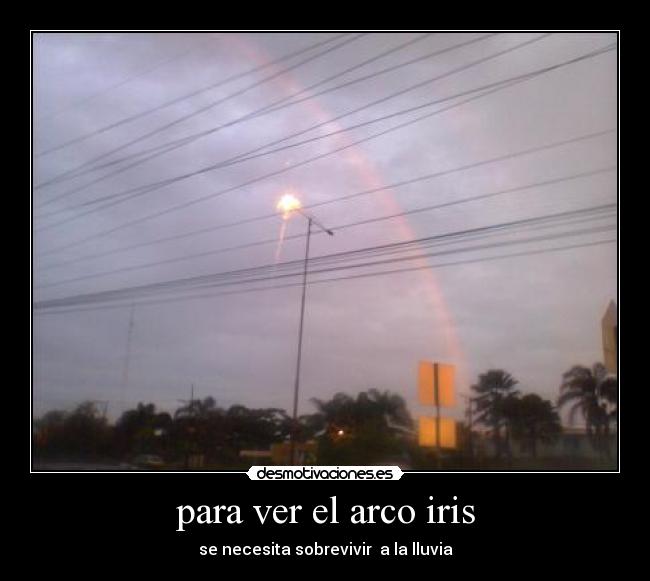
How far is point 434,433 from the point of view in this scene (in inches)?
209

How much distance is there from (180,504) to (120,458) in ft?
3.00

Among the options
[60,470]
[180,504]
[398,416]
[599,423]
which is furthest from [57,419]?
[599,423]

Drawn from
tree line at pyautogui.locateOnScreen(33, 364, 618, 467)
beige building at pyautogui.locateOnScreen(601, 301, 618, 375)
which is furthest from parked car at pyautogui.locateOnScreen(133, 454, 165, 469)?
beige building at pyautogui.locateOnScreen(601, 301, 618, 375)

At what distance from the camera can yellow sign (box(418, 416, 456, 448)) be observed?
5266 millimetres

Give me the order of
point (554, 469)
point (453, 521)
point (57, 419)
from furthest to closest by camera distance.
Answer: point (57, 419) → point (554, 469) → point (453, 521)

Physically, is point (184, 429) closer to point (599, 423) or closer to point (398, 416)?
point (398, 416)

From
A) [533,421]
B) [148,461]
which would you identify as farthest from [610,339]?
[148,461]

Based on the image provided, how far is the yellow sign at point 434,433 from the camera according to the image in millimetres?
5266

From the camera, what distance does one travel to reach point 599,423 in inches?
200

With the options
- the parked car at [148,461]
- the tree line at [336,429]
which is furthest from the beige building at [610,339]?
the parked car at [148,461]
